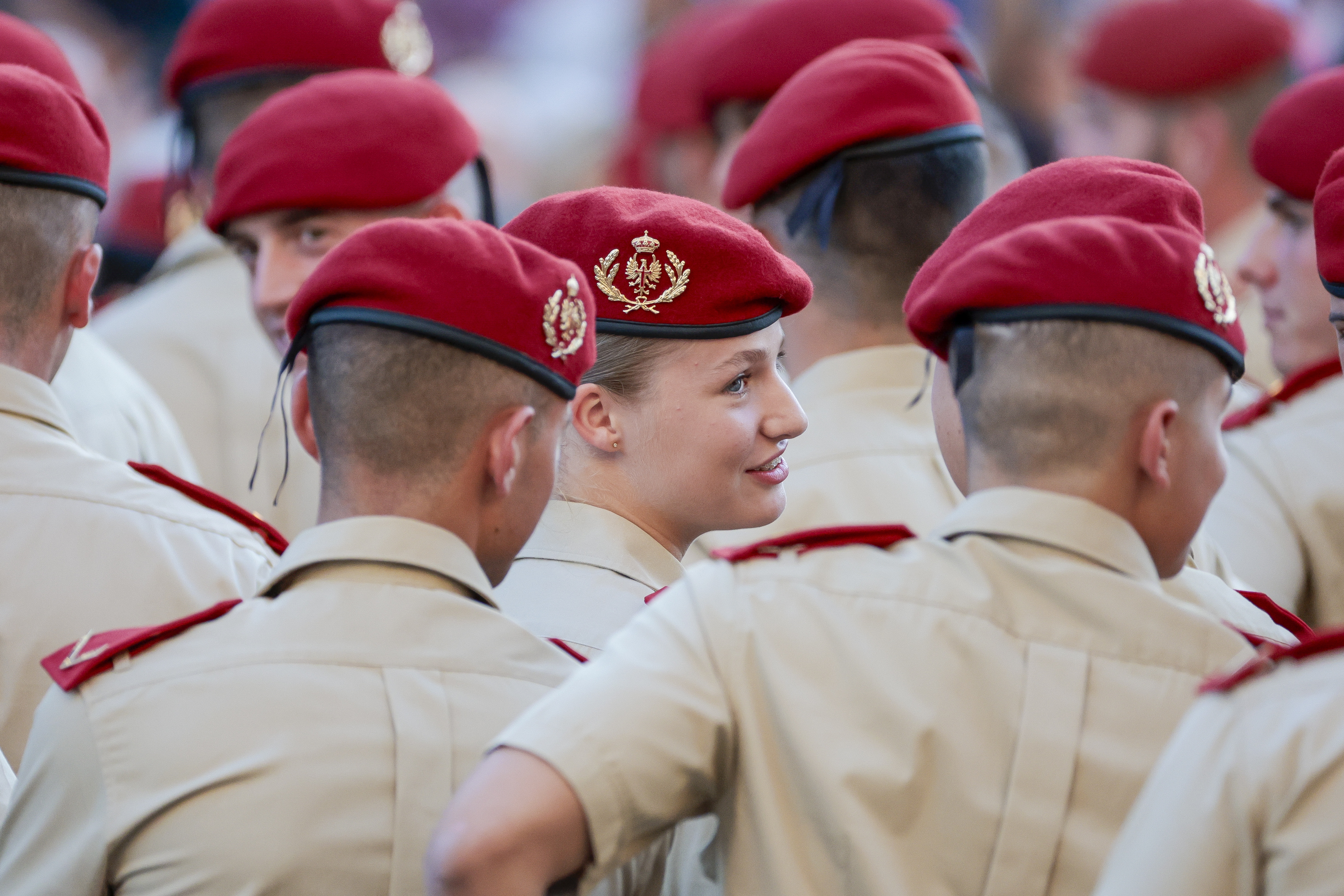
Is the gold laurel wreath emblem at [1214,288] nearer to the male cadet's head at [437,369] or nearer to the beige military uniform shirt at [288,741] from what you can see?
the male cadet's head at [437,369]

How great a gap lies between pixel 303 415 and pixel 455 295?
13.1 inches

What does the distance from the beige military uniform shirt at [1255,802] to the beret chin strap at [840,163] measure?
5.59 feet

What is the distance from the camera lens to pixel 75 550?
2.38m

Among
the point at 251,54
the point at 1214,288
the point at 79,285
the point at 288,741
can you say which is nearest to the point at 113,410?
the point at 79,285

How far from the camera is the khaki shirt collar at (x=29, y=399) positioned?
2486 millimetres

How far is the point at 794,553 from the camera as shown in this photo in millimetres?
1819

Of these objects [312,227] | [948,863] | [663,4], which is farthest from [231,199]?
[663,4]

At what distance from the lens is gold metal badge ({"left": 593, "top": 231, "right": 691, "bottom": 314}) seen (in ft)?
7.80

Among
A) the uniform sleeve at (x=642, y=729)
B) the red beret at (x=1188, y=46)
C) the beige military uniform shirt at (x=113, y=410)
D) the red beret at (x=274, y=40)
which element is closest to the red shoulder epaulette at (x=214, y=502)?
the beige military uniform shirt at (x=113, y=410)

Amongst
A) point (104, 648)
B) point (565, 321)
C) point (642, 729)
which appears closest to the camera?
point (642, 729)

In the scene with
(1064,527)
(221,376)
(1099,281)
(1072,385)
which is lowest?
(221,376)

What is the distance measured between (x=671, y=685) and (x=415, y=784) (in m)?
0.34

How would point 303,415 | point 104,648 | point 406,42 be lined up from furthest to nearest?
point 406,42
point 303,415
point 104,648

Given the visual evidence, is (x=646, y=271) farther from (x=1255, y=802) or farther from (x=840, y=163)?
(x=1255, y=802)
